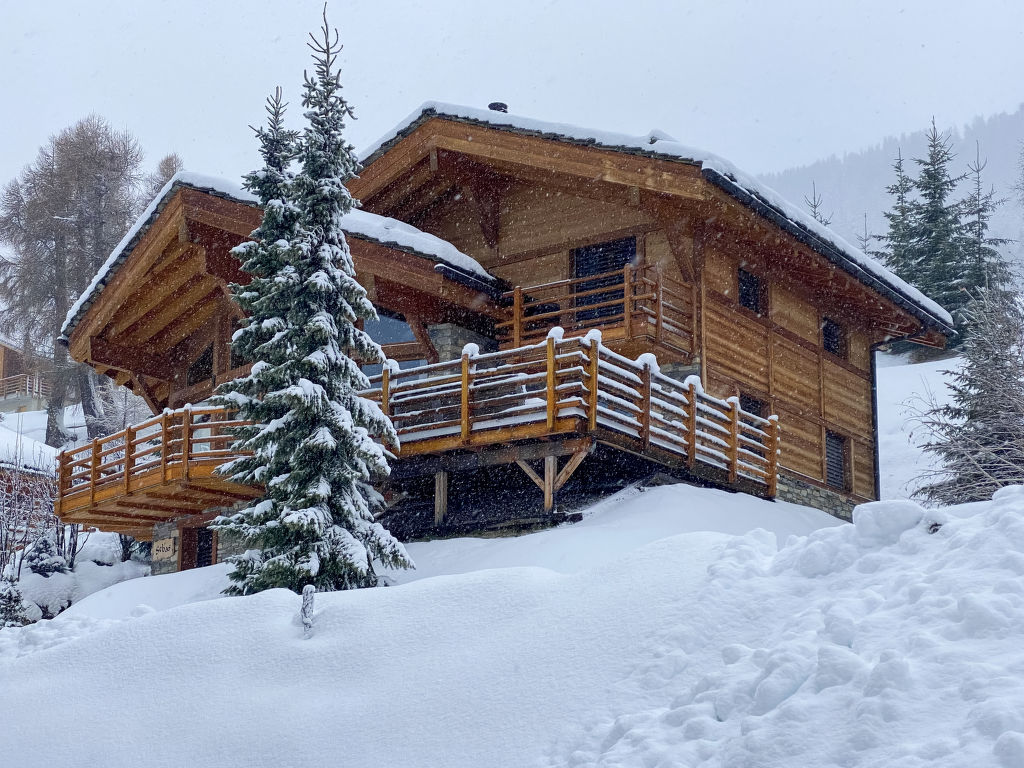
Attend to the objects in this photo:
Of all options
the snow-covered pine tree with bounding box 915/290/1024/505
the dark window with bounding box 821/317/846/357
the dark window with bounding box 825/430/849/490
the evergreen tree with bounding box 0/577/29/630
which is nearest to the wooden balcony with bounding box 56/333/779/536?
the snow-covered pine tree with bounding box 915/290/1024/505

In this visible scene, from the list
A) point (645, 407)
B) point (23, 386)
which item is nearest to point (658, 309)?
point (645, 407)

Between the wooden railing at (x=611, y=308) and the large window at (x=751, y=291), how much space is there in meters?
1.98

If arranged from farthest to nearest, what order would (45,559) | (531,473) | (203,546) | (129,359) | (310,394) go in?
(45,559), (129,359), (203,546), (531,473), (310,394)

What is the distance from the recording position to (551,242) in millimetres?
18844

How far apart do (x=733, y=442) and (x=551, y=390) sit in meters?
3.66

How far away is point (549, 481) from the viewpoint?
1424 cm

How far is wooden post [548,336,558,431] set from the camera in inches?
545

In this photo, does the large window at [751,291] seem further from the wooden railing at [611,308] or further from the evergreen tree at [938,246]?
the evergreen tree at [938,246]

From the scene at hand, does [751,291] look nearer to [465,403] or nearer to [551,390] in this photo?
[551,390]

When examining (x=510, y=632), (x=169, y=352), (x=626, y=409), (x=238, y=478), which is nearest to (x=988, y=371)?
(x=626, y=409)

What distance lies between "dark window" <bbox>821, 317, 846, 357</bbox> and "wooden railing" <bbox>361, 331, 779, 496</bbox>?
19.7 ft

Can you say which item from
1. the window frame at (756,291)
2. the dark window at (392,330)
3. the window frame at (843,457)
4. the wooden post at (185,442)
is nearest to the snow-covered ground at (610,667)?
the wooden post at (185,442)

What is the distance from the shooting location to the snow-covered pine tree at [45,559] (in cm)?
2341

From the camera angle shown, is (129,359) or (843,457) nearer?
(843,457)
